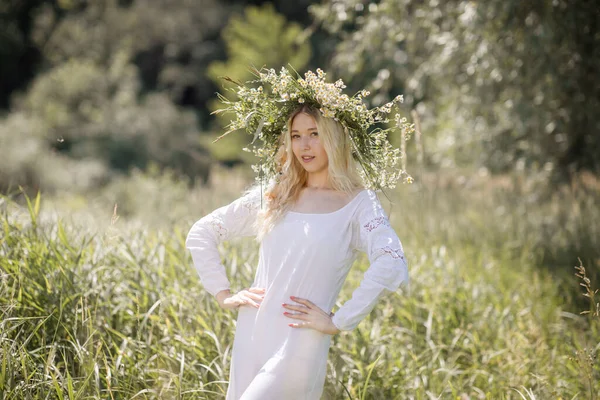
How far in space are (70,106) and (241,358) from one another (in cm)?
1798

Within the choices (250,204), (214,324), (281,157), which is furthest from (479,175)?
(250,204)

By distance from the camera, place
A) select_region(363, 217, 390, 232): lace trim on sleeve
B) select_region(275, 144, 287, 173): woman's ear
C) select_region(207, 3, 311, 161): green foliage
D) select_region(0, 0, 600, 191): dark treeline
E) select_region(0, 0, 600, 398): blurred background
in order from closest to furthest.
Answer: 1. select_region(363, 217, 390, 232): lace trim on sleeve
2. select_region(275, 144, 287, 173): woman's ear
3. select_region(0, 0, 600, 398): blurred background
4. select_region(0, 0, 600, 191): dark treeline
5. select_region(207, 3, 311, 161): green foliage

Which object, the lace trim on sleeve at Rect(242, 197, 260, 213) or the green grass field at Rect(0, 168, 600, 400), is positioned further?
the green grass field at Rect(0, 168, 600, 400)

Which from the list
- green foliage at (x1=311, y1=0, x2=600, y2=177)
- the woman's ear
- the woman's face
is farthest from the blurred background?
the woman's face

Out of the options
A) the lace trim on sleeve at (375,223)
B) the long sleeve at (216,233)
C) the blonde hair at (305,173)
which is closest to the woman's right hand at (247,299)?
the long sleeve at (216,233)

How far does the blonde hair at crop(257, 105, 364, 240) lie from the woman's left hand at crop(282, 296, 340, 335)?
1.29ft

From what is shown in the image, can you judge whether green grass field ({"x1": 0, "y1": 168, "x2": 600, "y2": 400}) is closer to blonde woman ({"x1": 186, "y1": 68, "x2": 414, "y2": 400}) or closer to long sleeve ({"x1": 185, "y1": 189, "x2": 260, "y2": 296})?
blonde woman ({"x1": 186, "y1": 68, "x2": 414, "y2": 400})

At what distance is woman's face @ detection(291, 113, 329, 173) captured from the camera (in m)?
2.77

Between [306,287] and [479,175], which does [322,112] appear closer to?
[306,287]

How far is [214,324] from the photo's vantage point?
11.8ft

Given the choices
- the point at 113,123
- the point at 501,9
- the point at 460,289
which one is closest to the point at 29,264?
the point at 460,289

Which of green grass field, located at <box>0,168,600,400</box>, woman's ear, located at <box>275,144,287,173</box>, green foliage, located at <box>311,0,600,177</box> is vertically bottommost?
green grass field, located at <box>0,168,600,400</box>

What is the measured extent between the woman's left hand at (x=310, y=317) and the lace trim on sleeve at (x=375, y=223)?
Result: 36 cm

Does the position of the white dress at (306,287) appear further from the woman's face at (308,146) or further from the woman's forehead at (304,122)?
the woman's forehead at (304,122)
